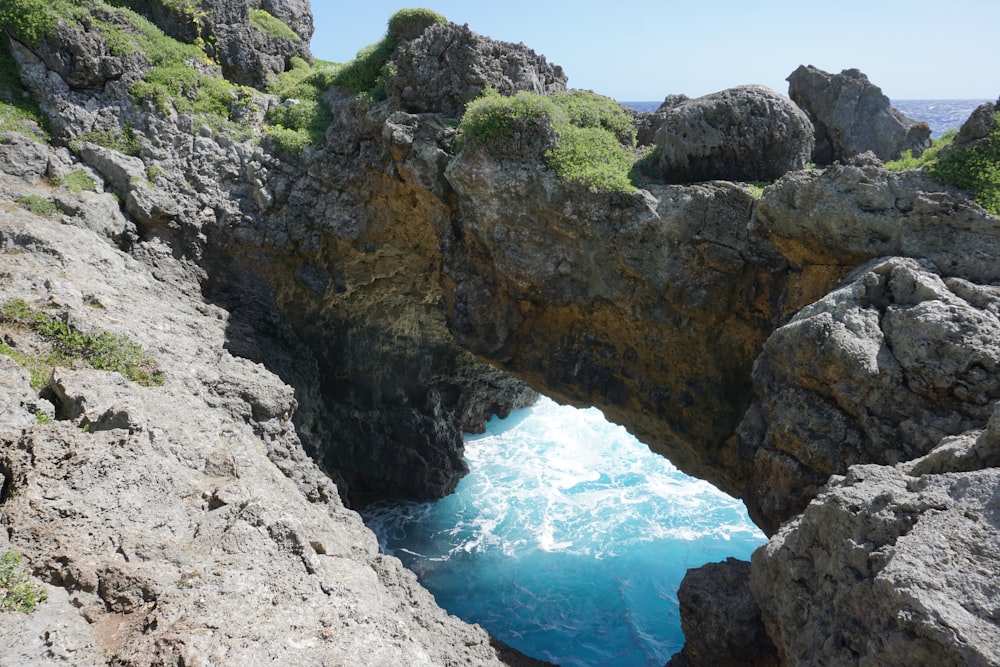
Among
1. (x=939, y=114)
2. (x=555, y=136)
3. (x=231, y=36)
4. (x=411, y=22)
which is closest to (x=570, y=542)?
(x=555, y=136)

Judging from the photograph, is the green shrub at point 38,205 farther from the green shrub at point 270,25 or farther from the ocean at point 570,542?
the ocean at point 570,542

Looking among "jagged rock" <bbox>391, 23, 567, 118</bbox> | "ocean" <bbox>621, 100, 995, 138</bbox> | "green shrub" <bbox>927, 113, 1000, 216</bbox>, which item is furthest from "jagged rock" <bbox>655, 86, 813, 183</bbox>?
"ocean" <bbox>621, 100, 995, 138</bbox>

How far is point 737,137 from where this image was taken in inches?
485

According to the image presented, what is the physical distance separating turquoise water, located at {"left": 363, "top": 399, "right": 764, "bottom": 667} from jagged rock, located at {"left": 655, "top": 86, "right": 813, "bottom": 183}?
1104cm

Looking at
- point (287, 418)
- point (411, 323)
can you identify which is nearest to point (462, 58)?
point (411, 323)

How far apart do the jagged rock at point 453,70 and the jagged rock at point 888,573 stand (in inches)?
457

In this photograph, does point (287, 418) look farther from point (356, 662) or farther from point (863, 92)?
point (863, 92)

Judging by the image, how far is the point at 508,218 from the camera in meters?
13.6

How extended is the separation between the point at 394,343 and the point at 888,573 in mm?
15540

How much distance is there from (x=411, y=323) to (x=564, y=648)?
975 centimetres

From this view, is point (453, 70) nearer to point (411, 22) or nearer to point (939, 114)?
point (411, 22)

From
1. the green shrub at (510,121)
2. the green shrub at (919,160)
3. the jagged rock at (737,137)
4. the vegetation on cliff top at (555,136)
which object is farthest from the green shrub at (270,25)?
the green shrub at (919,160)

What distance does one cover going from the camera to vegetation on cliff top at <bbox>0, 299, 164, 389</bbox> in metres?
8.38

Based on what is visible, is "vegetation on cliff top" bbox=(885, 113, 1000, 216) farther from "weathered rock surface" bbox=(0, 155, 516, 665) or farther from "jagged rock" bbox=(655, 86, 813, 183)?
"weathered rock surface" bbox=(0, 155, 516, 665)
